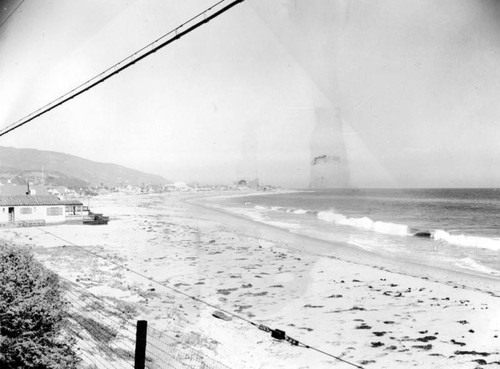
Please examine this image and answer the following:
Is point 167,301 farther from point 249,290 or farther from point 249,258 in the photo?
point 249,258

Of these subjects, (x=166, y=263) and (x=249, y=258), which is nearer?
(x=166, y=263)

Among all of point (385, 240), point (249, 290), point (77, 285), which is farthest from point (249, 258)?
point (385, 240)

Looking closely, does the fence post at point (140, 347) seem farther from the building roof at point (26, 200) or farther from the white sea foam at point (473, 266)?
the building roof at point (26, 200)

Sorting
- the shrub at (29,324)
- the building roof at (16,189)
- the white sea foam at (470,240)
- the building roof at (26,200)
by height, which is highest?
the building roof at (16,189)

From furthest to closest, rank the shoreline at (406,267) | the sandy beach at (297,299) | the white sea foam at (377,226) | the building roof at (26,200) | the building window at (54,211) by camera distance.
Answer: the white sea foam at (377,226) → the building window at (54,211) → the building roof at (26,200) → the shoreline at (406,267) → the sandy beach at (297,299)

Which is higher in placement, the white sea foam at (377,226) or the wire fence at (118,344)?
the wire fence at (118,344)

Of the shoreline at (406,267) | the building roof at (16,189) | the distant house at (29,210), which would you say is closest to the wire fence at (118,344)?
the shoreline at (406,267)

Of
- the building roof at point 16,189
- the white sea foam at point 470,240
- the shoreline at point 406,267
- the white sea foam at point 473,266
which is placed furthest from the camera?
the building roof at point 16,189
